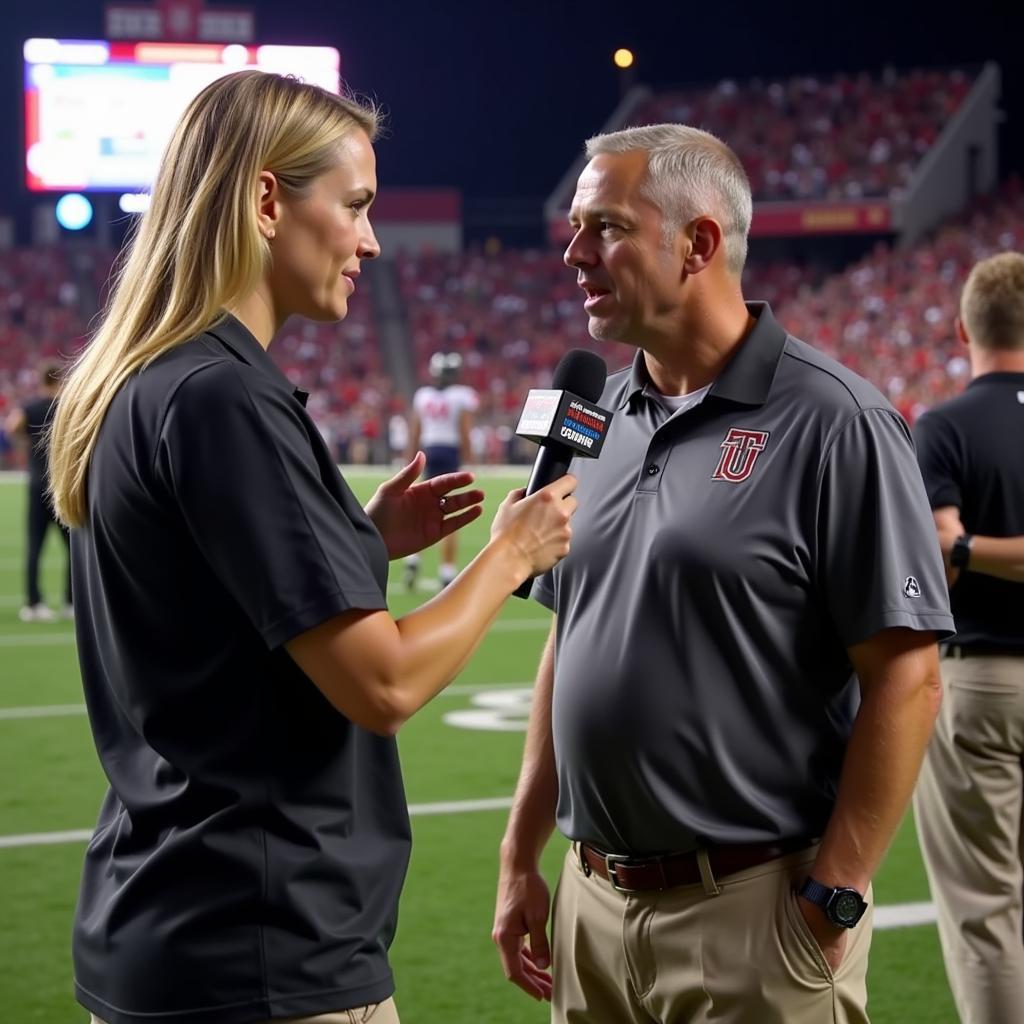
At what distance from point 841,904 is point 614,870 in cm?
40

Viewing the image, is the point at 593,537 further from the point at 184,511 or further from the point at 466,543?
the point at 466,543

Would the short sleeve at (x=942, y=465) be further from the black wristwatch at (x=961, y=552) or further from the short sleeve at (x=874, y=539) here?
the short sleeve at (x=874, y=539)

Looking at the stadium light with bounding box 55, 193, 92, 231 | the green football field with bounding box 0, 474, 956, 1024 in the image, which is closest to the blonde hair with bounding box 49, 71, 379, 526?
the green football field with bounding box 0, 474, 956, 1024

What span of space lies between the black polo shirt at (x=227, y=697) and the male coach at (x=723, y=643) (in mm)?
665

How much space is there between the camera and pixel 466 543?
1808cm

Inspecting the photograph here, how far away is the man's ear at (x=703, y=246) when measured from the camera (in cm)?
271

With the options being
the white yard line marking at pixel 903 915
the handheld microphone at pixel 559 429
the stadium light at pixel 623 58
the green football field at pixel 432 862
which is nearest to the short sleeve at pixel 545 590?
the handheld microphone at pixel 559 429

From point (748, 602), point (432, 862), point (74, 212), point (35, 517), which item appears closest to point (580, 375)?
point (748, 602)

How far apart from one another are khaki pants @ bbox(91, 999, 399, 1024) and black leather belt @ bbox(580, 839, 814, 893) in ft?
1.89

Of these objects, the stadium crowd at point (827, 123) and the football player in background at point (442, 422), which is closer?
the football player in background at point (442, 422)

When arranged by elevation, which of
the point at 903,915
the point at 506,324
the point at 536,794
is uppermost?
the point at 536,794

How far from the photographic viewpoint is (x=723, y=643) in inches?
100

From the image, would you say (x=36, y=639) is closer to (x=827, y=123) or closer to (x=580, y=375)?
(x=580, y=375)

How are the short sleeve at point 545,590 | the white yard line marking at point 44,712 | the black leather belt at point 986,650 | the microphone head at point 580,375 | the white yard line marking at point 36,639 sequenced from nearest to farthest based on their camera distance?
the microphone head at point 580,375 → the short sleeve at point 545,590 → the black leather belt at point 986,650 → the white yard line marking at point 44,712 → the white yard line marking at point 36,639
